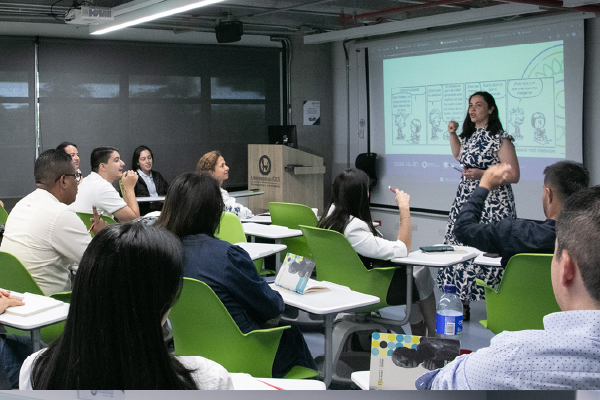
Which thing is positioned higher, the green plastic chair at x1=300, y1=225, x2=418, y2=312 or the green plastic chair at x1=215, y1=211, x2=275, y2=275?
the green plastic chair at x1=215, y1=211, x2=275, y2=275

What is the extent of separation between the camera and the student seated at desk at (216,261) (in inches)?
84.2

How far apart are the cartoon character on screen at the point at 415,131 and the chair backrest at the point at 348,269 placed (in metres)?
3.91

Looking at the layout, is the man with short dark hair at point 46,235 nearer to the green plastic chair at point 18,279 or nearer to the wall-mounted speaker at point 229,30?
the green plastic chair at point 18,279

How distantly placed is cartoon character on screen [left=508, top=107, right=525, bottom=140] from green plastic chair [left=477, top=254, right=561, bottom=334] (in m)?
3.54

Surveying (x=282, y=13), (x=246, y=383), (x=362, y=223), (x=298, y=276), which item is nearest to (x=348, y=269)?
(x=362, y=223)

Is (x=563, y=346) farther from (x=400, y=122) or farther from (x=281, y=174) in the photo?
(x=400, y=122)

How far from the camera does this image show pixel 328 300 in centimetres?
244

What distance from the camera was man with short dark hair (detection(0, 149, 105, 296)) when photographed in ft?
8.58

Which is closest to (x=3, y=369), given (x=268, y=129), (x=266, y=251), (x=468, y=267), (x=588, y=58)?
(x=266, y=251)

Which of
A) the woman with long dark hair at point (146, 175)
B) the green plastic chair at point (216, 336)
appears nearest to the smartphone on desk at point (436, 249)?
the green plastic chair at point (216, 336)

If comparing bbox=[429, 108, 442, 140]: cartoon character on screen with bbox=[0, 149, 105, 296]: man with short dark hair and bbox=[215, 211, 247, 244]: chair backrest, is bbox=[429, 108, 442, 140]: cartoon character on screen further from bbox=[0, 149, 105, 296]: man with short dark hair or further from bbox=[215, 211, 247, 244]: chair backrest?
bbox=[0, 149, 105, 296]: man with short dark hair

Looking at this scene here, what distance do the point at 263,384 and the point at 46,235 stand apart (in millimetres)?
1577

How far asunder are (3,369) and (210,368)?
3.82 feet

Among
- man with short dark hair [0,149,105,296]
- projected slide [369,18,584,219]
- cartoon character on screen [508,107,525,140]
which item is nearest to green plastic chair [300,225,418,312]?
man with short dark hair [0,149,105,296]
